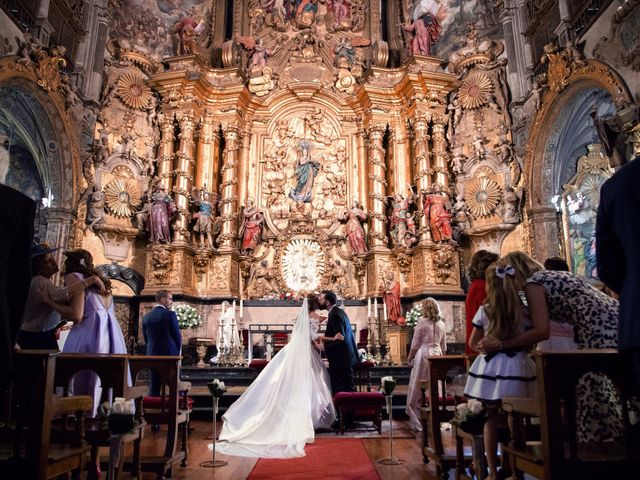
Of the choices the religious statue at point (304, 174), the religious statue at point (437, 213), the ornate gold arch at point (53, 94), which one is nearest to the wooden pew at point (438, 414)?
the religious statue at point (437, 213)

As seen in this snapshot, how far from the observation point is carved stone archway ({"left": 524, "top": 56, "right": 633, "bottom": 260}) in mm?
11188

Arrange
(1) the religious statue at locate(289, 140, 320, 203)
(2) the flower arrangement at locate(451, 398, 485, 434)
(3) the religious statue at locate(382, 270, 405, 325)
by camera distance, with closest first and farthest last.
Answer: (2) the flower arrangement at locate(451, 398, 485, 434)
(3) the religious statue at locate(382, 270, 405, 325)
(1) the religious statue at locate(289, 140, 320, 203)

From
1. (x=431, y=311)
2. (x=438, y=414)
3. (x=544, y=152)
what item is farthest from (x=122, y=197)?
(x=438, y=414)

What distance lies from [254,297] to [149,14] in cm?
872

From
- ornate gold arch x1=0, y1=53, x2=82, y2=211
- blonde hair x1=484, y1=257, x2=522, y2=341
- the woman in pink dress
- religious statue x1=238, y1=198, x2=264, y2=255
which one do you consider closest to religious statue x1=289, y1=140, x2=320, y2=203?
religious statue x1=238, y1=198, x2=264, y2=255

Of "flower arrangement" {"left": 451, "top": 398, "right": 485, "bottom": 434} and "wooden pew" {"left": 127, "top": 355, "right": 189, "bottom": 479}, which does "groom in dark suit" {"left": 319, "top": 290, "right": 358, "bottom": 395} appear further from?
"flower arrangement" {"left": 451, "top": 398, "right": 485, "bottom": 434}

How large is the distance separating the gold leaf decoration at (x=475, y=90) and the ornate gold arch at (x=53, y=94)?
33.0 ft

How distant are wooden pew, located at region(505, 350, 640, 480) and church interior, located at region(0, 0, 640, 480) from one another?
18.8ft

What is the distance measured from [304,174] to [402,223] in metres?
3.19

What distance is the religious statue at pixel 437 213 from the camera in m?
13.4

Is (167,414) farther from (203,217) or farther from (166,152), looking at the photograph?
(166,152)

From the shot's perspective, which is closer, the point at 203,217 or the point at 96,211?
the point at 96,211

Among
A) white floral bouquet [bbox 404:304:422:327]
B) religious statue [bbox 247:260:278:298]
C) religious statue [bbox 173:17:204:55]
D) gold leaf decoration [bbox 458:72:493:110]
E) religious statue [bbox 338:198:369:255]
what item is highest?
Result: religious statue [bbox 173:17:204:55]

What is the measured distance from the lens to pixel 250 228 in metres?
14.2
